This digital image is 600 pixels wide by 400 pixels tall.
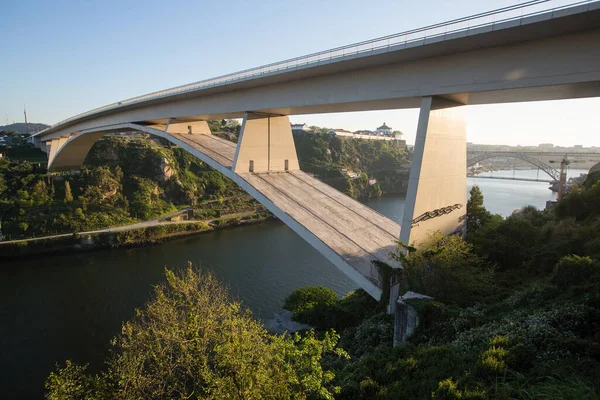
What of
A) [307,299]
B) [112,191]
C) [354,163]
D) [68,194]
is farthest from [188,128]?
[354,163]

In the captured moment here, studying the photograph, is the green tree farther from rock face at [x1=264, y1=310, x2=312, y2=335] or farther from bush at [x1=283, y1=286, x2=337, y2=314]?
bush at [x1=283, y1=286, x2=337, y2=314]

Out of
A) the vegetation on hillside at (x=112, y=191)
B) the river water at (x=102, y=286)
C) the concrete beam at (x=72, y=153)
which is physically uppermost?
the concrete beam at (x=72, y=153)

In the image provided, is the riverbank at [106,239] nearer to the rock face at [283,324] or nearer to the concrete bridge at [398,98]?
the concrete bridge at [398,98]

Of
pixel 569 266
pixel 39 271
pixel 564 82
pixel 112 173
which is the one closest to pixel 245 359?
pixel 569 266

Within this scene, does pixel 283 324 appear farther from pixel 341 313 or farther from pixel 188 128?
pixel 188 128

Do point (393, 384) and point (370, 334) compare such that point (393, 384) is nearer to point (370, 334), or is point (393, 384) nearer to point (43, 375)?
point (370, 334)

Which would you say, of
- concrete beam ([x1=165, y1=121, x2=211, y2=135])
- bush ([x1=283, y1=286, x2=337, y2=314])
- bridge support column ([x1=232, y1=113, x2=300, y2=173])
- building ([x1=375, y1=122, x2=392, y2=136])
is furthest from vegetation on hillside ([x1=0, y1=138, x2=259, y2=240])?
building ([x1=375, y1=122, x2=392, y2=136])

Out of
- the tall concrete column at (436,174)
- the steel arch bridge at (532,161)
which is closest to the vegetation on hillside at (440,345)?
the tall concrete column at (436,174)

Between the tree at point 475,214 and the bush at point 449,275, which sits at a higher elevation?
the tree at point 475,214
